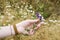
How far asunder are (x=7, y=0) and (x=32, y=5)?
20.3 inches

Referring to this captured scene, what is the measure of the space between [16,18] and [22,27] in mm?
1756

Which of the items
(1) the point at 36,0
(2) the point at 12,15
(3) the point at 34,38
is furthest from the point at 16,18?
(1) the point at 36,0

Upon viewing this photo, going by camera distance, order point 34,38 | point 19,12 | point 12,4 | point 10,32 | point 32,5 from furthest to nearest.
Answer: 1. point 32,5
2. point 12,4
3. point 19,12
4. point 34,38
5. point 10,32

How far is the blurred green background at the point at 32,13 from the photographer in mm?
2936

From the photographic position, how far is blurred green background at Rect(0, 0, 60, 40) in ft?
9.63

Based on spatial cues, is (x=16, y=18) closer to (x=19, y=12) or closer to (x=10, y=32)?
(x=19, y=12)

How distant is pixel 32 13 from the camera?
3.21 metres

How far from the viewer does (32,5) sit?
12.5ft

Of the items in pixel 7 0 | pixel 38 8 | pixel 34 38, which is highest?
pixel 7 0

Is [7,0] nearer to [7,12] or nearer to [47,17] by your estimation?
[7,12]

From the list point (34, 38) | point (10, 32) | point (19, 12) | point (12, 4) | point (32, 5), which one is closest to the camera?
point (10, 32)

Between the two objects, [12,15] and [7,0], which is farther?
[7,0]

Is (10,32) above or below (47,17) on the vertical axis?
above

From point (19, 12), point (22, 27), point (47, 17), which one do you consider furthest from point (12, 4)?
point (22, 27)
